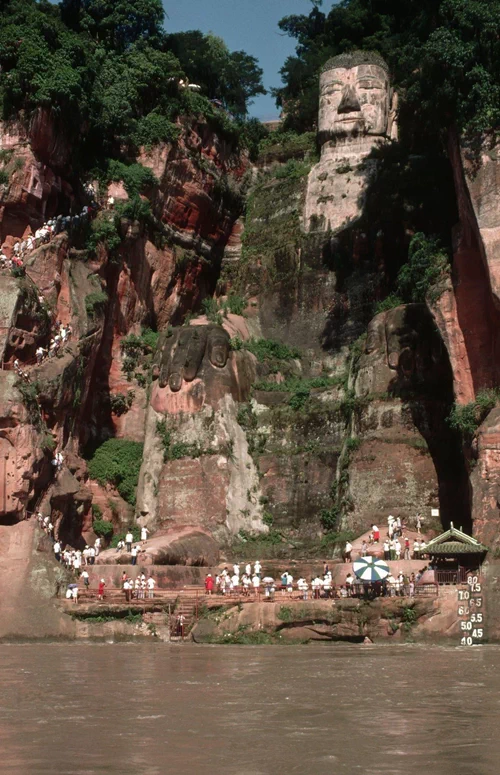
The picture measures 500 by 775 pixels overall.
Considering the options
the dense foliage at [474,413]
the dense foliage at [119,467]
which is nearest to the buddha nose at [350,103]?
the dense foliage at [119,467]

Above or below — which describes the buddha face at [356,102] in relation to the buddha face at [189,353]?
above

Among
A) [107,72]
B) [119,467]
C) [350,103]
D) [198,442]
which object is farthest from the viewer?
[350,103]

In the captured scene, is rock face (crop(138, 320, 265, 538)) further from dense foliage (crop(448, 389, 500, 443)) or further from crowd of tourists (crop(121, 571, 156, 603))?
dense foliage (crop(448, 389, 500, 443))

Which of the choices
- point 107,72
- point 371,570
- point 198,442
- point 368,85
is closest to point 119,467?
point 198,442

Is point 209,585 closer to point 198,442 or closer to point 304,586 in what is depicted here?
point 304,586

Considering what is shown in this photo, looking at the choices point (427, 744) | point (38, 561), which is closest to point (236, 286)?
point (38, 561)

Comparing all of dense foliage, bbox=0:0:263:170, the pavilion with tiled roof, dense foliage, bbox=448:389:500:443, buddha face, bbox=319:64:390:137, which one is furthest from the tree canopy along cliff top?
the pavilion with tiled roof

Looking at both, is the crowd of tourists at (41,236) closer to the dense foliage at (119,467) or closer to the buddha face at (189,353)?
the buddha face at (189,353)
